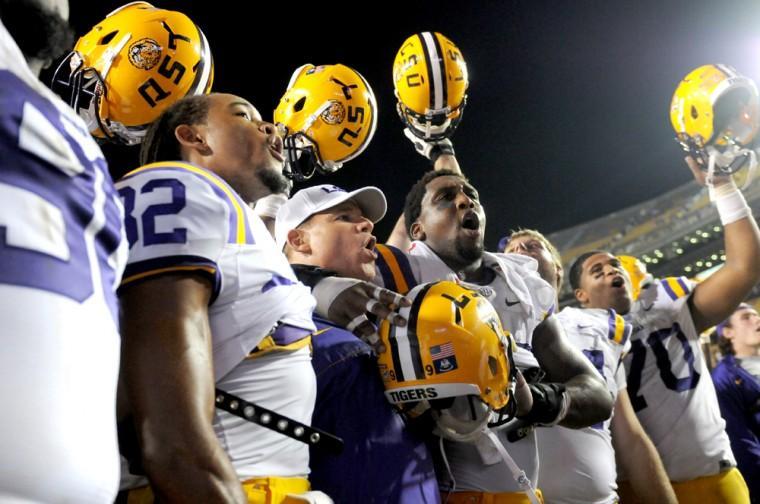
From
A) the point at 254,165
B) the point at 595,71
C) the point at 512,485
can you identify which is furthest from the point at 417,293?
the point at 595,71

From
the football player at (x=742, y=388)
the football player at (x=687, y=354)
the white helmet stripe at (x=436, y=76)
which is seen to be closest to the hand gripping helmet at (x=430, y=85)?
the white helmet stripe at (x=436, y=76)

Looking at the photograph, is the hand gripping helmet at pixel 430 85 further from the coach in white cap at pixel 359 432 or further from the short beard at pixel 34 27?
the short beard at pixel 34 27

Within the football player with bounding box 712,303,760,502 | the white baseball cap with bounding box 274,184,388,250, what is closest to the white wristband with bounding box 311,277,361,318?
the white baseball cap with bounding box 274,184,388,250

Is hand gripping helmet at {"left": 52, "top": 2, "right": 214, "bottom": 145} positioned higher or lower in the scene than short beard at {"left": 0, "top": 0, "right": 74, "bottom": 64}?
lower

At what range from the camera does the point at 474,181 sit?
11.4m

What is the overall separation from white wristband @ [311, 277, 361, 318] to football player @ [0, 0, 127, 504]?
1113 mm

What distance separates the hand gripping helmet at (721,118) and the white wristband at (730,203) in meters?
0.10

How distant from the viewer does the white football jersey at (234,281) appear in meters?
1.44

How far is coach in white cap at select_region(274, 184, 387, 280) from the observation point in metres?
2.49

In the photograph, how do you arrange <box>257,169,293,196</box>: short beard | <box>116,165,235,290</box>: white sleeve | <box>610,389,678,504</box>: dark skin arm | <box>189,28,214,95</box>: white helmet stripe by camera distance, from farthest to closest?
<box>610,389,678,504</box>: dark skin arm, <box>189,28,214,95</box>: white helmet stripe, <box>257,169,293,196</box>: short beard, <box>116,165,235,290</box>: white sleeve

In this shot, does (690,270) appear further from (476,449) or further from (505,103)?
(476,449)

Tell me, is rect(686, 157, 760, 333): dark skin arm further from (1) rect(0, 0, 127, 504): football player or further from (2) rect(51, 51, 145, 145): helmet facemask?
(1) rect(0, 0, 127, 504): football player

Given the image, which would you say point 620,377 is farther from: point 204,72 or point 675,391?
point 204,72

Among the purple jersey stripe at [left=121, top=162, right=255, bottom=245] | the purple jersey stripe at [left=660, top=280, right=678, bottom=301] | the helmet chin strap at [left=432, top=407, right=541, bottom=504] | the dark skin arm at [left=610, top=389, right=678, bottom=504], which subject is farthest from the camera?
the purple jersey stripe at [left=660, top=280, right=678, bottom=301]
